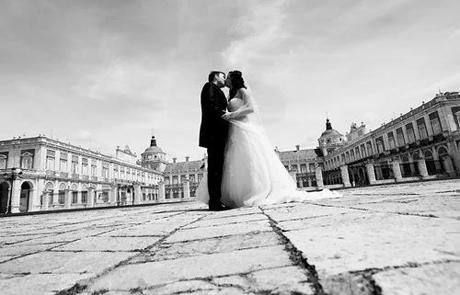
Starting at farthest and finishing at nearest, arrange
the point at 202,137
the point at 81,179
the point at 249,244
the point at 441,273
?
the point at 81,179
the point at 202,137
the point at 249,244
the point at 441,273

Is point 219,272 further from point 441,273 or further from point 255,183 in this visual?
point 255,183

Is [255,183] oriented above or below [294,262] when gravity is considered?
above

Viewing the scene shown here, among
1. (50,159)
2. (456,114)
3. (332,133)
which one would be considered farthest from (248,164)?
(332,133)

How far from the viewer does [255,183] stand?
3.84m

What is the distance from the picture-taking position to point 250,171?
387 cm

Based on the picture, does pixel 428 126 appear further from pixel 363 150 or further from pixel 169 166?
pixel 169 166

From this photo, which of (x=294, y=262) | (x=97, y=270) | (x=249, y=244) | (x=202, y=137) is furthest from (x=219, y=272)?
(x=202, y=137)

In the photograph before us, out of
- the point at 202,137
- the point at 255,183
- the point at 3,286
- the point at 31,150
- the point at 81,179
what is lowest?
the point at 3,286

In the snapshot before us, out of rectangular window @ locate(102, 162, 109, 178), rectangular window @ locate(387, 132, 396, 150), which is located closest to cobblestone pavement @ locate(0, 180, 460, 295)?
rectangular window @ locate(387, 132, 396, 150)

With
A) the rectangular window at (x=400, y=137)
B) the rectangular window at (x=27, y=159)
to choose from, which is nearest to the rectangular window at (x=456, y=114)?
the rectangular window at (x=400, y=137)

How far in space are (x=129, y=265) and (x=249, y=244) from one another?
507 millimetres

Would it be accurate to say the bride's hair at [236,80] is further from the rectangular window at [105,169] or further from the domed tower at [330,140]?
the domed tower at [330,140]

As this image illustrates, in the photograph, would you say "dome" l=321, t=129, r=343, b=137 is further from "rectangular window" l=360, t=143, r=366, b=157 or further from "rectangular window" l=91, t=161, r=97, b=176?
"rectangular window" l=91, t=161, r=97, b=176

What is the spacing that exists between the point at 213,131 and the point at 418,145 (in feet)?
109
